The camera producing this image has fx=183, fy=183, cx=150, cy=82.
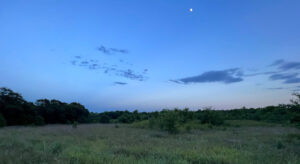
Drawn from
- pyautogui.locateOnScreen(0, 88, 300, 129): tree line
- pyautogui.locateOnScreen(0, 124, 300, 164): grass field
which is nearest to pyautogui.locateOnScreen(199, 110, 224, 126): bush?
pyautogui.locateOnScreen(0, 88, 300, 129): tree line

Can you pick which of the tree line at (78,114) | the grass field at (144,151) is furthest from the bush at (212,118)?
the grass field at (144,151)

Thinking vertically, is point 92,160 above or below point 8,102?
below

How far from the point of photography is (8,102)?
2973 centimetres

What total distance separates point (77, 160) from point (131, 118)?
41.7 m

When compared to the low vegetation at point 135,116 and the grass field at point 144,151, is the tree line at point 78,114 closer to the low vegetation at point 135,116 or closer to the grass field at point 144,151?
the low vegetation at point 135,116

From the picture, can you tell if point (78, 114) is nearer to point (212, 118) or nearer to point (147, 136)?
point (212, 118)

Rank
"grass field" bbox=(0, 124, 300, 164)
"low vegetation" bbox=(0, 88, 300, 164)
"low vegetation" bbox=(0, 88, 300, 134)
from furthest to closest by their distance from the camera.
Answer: "low vegetation" bbox=(0, 88, 300, 134), "low vegetation" bbox=(0, 88, 300, 164), "grass field" bbox=(0, 124, 300, 164)

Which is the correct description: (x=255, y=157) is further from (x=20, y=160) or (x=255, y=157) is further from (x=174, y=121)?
(x=174, y=121)

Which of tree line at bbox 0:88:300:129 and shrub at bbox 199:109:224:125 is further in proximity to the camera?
shrub at bbox 199:109:224:125

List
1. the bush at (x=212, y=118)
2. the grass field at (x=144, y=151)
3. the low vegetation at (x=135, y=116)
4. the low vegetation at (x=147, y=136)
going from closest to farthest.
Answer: the grass field at (x=144, y=151) → the low vegetation at (x=147, y=136) → the low vegetation at (x=135, y=116) → the bush at (x=212, y=118)

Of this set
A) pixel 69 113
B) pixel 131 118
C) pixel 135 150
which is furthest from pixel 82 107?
pixel 135 150

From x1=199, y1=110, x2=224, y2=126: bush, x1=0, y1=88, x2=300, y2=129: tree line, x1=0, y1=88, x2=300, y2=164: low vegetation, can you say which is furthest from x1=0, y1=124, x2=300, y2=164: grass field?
x1=199, y1=110, x2=224, y2=126: bush

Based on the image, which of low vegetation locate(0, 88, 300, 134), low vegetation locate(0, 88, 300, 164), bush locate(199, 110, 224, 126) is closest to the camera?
low vegetation locate(0, 88, 300, 164)

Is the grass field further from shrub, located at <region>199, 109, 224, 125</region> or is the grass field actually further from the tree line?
shrub, located at <region>199, 109, 224, 125</region>
